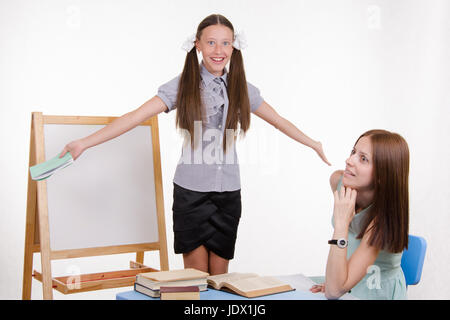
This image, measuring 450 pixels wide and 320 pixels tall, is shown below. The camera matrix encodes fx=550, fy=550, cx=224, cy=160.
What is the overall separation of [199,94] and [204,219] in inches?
22.4

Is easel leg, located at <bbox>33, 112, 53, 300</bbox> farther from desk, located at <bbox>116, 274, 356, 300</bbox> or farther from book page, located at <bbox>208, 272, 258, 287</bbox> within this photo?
book page, located at <bbox>208, 272, 258, 287</bbox>

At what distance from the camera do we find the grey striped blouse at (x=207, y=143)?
2.45m

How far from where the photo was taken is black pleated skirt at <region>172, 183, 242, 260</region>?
8.20ft

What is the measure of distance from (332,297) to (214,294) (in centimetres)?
39

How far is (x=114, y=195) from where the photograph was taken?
2.78 m

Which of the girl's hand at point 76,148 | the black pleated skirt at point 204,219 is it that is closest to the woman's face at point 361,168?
the black pleated skirt at point 204,219

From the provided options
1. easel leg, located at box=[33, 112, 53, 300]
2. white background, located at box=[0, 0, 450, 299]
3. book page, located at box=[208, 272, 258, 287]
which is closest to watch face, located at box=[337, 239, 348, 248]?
book page, located at box=[208, 272, 258, 287]

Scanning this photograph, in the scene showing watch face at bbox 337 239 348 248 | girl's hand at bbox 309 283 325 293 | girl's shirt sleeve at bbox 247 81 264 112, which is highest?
girl's shirt sleeve at bbox 247 81 264 112

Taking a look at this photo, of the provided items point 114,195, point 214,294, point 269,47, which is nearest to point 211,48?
point 114,195

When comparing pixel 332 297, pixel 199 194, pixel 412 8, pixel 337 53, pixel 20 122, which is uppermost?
pixel 412 8

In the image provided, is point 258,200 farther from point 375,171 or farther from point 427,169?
point 375,171

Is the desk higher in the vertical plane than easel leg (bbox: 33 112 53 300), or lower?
lower

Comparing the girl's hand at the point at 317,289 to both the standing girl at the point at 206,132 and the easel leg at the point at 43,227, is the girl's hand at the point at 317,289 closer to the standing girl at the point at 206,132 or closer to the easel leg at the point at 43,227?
the standing girl at the point at 206,132

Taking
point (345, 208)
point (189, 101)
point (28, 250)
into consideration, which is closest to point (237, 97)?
point (189, 101)
